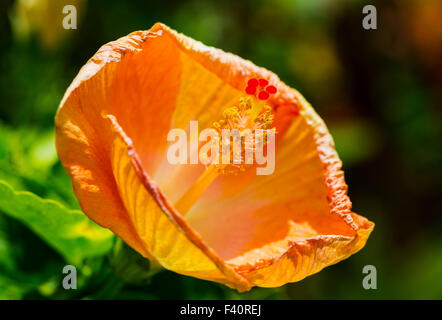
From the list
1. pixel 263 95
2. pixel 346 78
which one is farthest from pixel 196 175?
pixel 346 78

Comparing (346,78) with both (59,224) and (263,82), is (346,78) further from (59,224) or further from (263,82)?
(59,224)

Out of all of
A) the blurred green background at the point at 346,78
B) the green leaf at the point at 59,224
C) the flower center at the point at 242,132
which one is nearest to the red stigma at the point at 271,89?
the flower center at the point at 242,132

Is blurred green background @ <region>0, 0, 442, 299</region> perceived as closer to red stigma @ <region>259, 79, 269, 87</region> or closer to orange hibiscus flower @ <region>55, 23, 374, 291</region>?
orange hibiscus flower @ <region>55, 23, 374, 291</region>

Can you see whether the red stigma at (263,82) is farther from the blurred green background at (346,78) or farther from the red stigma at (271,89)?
the blurred green background at (346,78)

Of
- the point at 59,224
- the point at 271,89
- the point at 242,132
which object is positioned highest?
the point at 271,89

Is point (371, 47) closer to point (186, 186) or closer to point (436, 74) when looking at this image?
point (436, 74)
